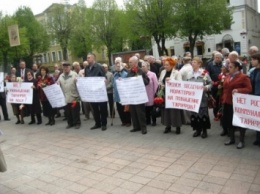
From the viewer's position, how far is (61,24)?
55.9 m

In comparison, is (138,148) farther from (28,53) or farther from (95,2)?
(28,53)

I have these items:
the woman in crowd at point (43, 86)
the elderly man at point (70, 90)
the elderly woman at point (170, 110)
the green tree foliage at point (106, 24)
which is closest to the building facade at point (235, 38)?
the green tree foliage at point (106, 24)

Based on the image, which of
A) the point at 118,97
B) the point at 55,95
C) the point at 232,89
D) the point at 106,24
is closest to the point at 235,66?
the point at 232,89

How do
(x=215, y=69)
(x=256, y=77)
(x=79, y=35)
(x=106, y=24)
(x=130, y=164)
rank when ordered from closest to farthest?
1. (x=130, y=164)
2. (x=256, y=77)
3. (x=215, y=69)
4. (x=106, y=24)
5. (x=79, y=35)

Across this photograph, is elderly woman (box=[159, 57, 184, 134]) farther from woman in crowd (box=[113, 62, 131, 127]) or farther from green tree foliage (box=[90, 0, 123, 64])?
green tree foliage (box=[90, 0, 123, 64])

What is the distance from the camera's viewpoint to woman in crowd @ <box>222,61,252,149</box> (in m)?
6.30

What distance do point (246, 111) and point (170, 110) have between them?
2076mm

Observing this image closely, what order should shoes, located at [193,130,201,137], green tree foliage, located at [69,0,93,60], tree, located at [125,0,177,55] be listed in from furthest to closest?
1. green tree foliage, located at [69,0,93,60]
2. tree, located at [125,0,177,55]
3. shoes, located at [193,130,201,137]

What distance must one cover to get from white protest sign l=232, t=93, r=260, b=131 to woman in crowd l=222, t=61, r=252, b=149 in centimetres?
17

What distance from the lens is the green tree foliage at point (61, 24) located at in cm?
5572

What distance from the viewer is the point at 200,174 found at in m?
5.23

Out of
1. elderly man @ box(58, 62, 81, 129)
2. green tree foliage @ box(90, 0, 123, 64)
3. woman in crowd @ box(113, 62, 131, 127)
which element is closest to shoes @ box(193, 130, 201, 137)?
woman in crowd @ box(113, 62, 131, 127)

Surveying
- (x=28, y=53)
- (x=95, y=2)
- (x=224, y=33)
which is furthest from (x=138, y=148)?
(x=28, y=53)

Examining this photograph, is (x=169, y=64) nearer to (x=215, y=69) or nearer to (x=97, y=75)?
(x=215, y=69)
